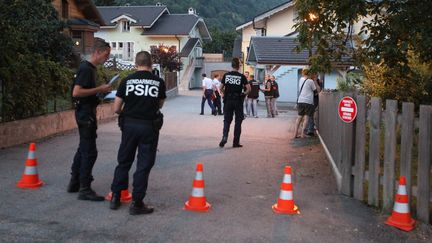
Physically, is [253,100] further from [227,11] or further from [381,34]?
[227,11]

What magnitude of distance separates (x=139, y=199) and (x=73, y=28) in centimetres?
3269

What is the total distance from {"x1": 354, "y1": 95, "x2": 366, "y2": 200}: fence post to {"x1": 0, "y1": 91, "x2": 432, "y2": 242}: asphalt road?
205 mm

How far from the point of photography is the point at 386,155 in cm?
590

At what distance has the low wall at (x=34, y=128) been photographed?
9898 millimetres

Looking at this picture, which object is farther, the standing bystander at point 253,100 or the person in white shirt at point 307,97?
the standing bystander at point 253,100

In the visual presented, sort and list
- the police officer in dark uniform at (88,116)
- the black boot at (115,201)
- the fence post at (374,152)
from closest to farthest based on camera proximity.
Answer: the black boot at (115,201) < the police officer in dark uniform at (88,116) < the fence post at (374,152)

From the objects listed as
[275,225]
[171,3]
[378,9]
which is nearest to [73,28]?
[378,9]

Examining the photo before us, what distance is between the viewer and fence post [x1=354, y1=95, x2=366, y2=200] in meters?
6.34

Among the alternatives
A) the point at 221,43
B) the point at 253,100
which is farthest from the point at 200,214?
the point at 221,43

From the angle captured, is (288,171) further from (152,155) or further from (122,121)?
(122,121)

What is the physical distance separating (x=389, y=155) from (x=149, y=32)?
56.0m

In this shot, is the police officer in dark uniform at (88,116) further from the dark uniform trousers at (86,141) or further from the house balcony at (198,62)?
the house balcony at (198,62)

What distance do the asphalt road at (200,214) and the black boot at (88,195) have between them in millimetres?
79

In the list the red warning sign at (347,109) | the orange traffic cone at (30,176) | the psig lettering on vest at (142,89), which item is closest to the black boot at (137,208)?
the psig lettering on vest at (142,89)
